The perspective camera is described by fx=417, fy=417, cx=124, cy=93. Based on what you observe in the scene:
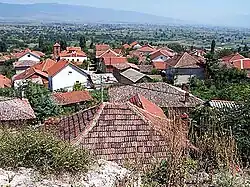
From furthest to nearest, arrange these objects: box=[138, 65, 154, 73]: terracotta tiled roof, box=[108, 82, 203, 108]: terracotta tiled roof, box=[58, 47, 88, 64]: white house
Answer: box=[58, 47, 88, 64]: white house → box=[138, 65, 154, 73]: terracotta tiled roof → box=[108, 82, 203, 108]: terracotta tiled roof

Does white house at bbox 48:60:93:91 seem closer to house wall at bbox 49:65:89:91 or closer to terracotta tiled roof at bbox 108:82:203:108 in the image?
house wall at bbox 49:65:89:91

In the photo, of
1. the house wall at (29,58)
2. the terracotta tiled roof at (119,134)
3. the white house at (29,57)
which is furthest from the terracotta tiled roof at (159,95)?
the white house at (29,57)

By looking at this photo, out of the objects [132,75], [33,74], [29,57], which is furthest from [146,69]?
[29,57]

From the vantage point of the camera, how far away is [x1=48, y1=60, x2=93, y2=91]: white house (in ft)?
109

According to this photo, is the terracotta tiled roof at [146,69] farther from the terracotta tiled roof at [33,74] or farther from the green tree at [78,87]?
the green tree at [78,87]

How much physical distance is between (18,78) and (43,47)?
34.5 metres

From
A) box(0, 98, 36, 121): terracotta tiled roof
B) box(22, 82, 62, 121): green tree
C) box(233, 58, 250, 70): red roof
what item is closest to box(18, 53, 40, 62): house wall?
box(233, 58, 250, 70): red roof

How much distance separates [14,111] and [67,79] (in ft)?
52.3

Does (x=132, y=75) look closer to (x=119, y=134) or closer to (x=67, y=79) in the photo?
(x=67, y=79)

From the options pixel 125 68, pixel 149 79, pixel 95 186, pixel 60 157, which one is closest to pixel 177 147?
pixel 95 186

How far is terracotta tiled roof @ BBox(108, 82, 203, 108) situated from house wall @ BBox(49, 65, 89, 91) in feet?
28.6

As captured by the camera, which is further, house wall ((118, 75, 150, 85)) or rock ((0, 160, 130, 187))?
house wall ((118, 75, 150, 85))

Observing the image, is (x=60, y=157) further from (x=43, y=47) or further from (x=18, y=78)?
(x=43, y=47)

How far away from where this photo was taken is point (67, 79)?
33.7 metres
